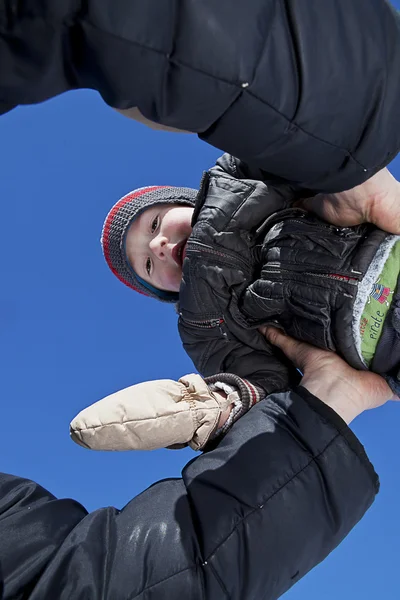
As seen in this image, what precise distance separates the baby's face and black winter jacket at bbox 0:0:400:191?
2.29 feet

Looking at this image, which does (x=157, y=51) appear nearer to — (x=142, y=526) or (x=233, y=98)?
(x=233, y=98)

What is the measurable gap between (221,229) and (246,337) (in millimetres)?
269

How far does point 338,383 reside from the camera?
99 cm

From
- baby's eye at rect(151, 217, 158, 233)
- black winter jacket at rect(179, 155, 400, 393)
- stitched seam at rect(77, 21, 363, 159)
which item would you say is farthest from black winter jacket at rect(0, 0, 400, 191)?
baby's eye at rect(151, 217, 158, 233)

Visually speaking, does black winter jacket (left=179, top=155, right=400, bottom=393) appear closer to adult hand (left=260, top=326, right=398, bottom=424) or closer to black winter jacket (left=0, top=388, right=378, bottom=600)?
adult hand (left=260, top=326, right=398, bottom=424)

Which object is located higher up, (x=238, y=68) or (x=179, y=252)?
(x=238, y=68)

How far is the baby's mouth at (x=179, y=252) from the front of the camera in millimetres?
1346

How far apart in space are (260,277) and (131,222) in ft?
1.59

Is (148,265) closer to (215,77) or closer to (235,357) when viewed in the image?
(235,357)

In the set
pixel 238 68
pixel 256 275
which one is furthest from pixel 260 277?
pixel 238 68

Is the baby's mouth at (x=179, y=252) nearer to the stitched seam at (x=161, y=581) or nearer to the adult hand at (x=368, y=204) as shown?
the adult hand at (x=368, y=204)

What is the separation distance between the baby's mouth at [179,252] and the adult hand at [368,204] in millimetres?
436

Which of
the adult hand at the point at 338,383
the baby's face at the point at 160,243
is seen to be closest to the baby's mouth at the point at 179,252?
the baby's face at the point at 160,243

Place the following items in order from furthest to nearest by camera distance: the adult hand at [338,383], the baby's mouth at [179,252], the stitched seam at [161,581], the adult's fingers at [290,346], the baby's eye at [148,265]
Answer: the baby's eye at [148,265] → the baby's mouth at [179,252] → the adult's fingers at [290,346] → the adult hand at [338,383] → the stitched seam at [161,581]
